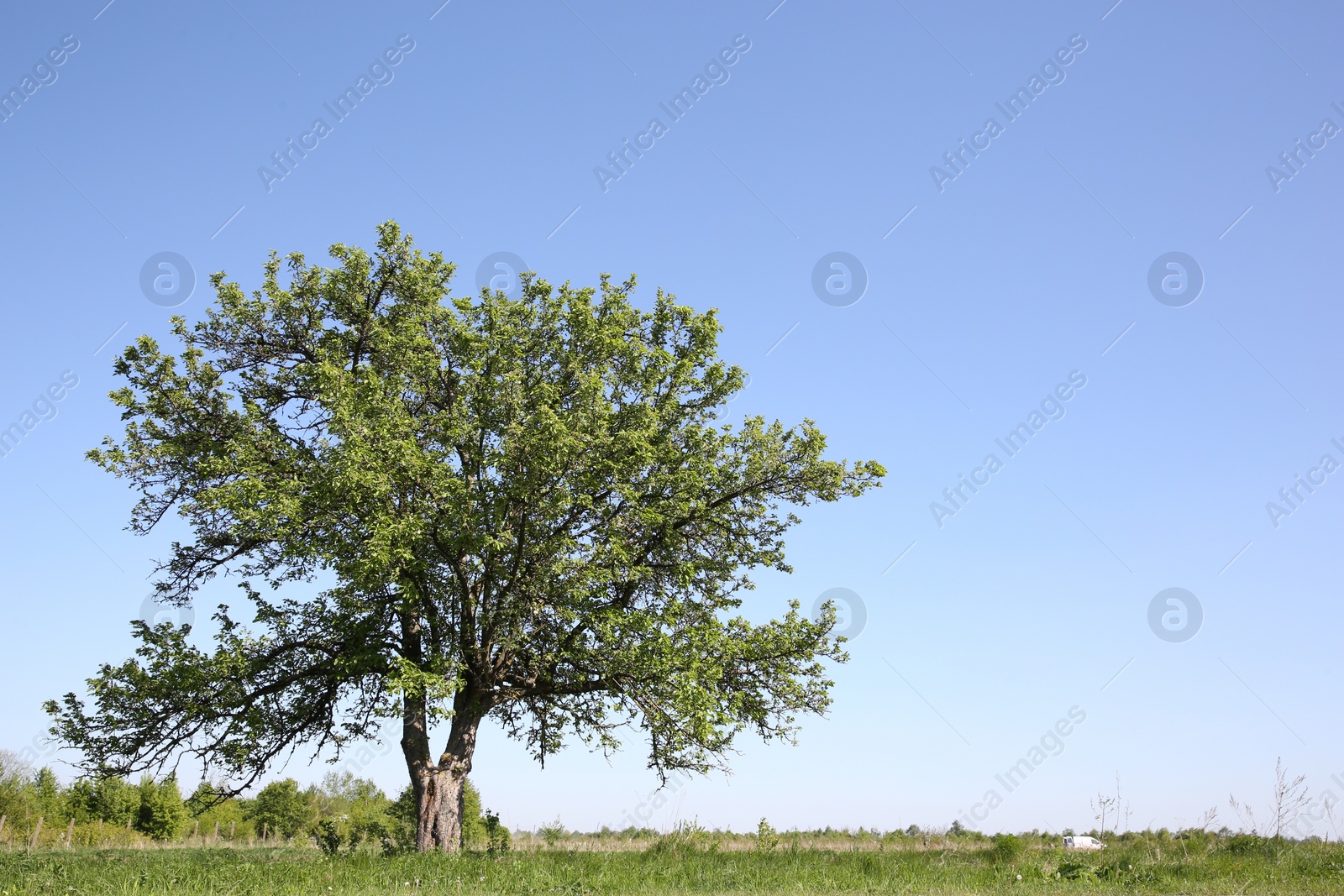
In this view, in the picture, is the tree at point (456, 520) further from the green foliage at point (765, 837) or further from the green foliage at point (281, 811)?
the green foliage at point (281, 811)

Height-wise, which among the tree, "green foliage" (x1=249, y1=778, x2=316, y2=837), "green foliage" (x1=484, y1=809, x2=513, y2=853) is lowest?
"green foliage" (x1=249, y1=778, x2=316, y2=837)

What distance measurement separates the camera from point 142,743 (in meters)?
19.0

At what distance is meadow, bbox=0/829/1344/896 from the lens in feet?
39.4

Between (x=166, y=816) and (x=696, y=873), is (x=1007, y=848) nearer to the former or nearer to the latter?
(x=696, y=873)

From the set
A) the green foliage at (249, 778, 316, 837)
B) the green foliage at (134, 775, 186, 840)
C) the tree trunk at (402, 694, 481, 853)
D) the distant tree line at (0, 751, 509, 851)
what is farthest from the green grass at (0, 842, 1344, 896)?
the green foliage at (249, 778, 316, 837)

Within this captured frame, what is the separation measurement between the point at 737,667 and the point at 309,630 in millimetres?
9500

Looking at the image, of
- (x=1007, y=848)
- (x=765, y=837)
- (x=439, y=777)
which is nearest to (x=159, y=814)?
(x=439, y=777)

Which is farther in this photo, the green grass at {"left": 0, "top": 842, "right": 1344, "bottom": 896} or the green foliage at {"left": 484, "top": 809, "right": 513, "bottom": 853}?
the green foliage at {"left": 484, "top": 809, "right": 513, "bottom": 853}

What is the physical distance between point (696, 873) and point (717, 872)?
309 mm

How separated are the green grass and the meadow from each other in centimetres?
3

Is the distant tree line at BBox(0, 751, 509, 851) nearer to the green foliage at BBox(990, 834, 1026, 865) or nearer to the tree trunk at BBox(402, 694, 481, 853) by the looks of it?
the tree trunk at BBox(402, 694, 481, 853)

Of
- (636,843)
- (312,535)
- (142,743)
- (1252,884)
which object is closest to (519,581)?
(312,535)

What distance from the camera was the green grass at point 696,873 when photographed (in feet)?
39.2

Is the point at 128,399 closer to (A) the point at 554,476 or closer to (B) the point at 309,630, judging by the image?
(B) the point at 309,630
